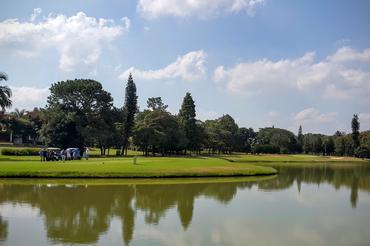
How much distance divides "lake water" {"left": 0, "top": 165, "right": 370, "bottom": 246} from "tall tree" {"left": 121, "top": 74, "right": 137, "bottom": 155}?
55.5 meters

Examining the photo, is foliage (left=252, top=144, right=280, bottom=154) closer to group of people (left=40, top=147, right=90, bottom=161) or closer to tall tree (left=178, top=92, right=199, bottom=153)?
tall tree (left=178, top=92, right=199, bottom=153)

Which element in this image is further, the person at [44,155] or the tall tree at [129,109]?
the tall tree at [129,109]

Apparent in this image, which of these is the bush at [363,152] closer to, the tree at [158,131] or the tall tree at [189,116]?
the tall tree at [189,116]

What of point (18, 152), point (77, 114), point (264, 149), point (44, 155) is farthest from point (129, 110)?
point (264, 149)

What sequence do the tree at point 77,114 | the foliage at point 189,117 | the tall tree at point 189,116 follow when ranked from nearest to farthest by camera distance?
the tree at point 77,114 → the foliage at point 189,117 → the tall tree at point 189,116

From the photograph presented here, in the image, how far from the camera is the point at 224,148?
5728 inches

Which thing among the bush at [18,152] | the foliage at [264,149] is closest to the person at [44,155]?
the bush at [18,152]

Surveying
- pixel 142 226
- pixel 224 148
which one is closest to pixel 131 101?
pixel 224 148

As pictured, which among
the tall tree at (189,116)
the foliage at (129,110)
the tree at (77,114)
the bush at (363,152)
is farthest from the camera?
the bush at (363,152)

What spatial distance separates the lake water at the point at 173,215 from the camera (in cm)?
1919

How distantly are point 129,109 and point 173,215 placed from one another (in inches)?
2833

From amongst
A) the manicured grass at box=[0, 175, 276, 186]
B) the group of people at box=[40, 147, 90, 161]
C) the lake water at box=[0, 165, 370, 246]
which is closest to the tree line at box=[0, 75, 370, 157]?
the group of people at box=[40, 147, 90, 161]

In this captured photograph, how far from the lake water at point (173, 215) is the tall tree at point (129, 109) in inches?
2185

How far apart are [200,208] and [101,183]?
13696 mm
